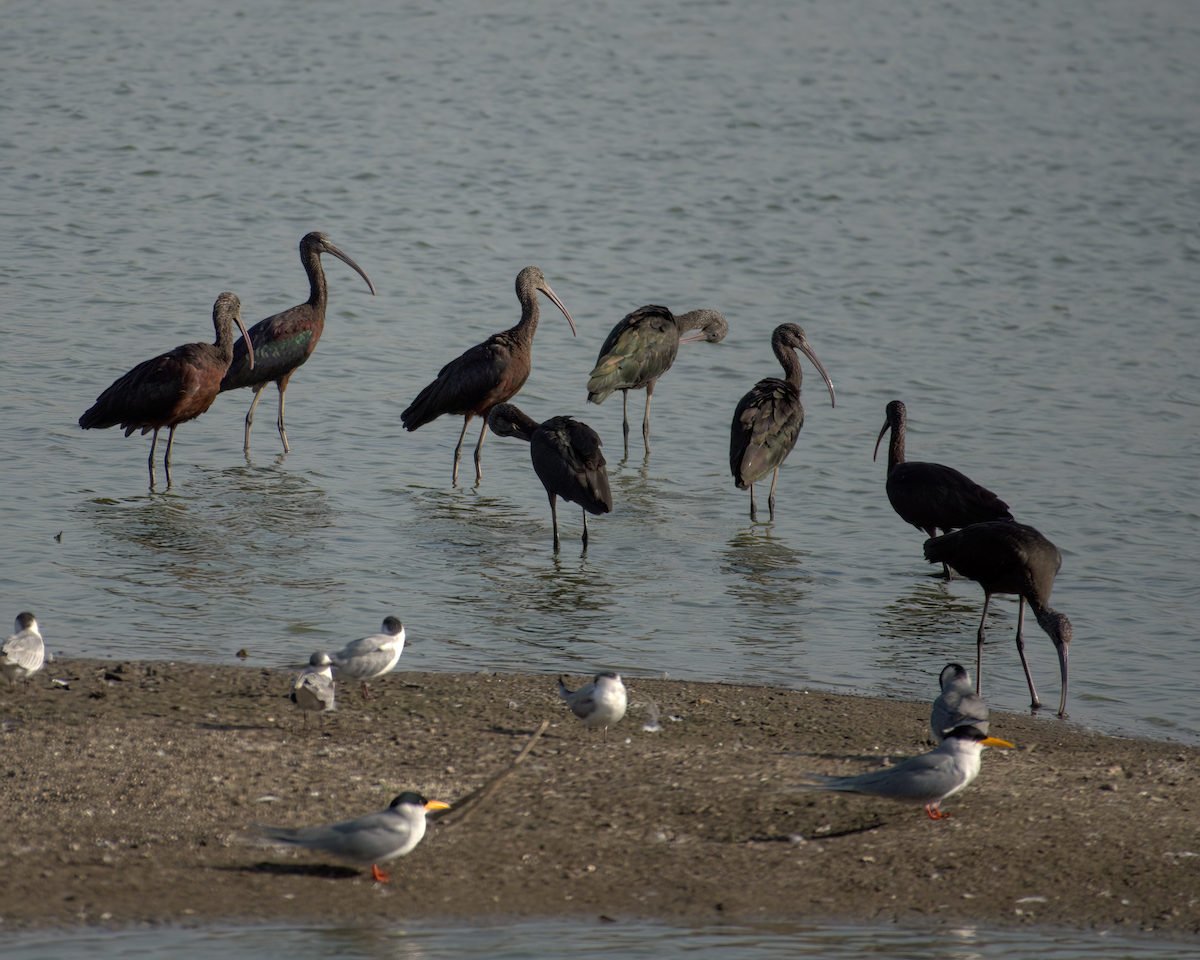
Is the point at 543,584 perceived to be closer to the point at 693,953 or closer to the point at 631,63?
the point at 693,953

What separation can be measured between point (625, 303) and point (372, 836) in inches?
547

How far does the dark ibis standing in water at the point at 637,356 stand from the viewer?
45.4 feet

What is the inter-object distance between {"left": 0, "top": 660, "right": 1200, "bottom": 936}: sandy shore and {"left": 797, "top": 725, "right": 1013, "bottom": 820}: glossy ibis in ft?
0.70

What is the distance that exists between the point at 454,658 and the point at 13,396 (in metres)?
7.02

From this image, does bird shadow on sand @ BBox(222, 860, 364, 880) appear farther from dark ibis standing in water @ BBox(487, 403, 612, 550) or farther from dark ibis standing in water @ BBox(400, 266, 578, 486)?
A: dark ibis standing in water @ BBox(400, 266, 578, 486)

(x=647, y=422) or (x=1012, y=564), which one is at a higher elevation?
(x=1012, y=564)

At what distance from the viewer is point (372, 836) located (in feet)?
18.3

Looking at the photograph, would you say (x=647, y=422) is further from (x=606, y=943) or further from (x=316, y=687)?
(x=606, y=943)

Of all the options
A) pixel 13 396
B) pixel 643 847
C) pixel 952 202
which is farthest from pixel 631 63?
pixel 643 847

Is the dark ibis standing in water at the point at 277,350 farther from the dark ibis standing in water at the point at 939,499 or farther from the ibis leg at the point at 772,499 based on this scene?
the dark ibis standing in water at the point at 939,499

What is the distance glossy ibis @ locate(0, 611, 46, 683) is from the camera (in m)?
7.06

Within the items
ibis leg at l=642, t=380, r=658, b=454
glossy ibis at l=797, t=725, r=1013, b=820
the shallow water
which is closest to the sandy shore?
the shallow water

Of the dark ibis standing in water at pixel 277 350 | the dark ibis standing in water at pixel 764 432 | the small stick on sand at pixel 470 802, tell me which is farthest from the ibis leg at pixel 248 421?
the small stick on sand at pixel 470 802

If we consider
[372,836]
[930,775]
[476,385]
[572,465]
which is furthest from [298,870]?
[476,385]
